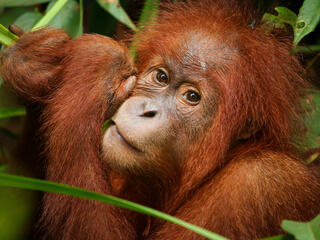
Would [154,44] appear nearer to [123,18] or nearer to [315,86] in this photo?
[123,18]

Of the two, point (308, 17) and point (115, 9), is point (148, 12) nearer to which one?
point (115, 9)

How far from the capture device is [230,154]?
288cm

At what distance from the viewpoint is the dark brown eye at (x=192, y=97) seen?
2.83 m

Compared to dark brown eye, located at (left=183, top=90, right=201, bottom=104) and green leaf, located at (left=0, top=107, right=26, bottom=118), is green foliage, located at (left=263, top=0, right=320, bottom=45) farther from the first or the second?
green leaf, located at (left=0, top=107, right=26, bottom=118)

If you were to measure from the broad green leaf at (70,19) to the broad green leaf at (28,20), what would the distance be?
0.69 ft

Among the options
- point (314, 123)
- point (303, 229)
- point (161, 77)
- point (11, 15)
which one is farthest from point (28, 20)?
point (303, 229)

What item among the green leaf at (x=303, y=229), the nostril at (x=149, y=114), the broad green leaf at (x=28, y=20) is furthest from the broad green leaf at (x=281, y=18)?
the broad green leaf at (x=28, y=20)

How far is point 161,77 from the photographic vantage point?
2977 millimetres

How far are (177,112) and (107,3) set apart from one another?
124cm

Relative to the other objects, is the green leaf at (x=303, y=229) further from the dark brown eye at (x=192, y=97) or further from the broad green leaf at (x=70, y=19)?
the broad green leaf at (x=70, y=19)

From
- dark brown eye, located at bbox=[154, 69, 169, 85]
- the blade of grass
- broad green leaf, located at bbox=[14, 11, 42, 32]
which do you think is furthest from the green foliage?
broad green leaf, located at bbox=[14, 11, 42, 32]

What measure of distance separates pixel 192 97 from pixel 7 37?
123 cm

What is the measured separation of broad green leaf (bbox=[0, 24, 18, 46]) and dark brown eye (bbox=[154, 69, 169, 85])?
940 millimetres

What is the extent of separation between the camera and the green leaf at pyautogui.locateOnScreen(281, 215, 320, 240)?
1.97m
